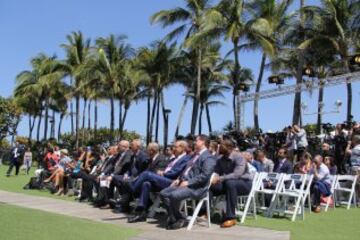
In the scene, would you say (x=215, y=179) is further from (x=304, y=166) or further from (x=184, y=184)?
(x=304, y=166)

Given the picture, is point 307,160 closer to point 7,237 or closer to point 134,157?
point 134,157

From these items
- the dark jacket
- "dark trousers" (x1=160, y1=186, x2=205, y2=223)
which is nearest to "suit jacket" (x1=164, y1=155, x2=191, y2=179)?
Result: the dark jacket

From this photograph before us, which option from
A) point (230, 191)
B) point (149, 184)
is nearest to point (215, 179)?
point (230, 191)

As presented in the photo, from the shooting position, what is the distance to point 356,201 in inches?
496

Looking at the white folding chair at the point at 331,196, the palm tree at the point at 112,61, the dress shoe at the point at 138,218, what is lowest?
the dress shoe at the point at 138,218

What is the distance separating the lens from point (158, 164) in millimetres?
10750

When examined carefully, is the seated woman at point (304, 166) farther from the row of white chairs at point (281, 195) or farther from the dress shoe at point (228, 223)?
the dress shoe at point (228, 223)

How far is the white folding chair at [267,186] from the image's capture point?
33.7 ft

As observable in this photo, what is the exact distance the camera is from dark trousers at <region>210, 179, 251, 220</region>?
9.06 metres

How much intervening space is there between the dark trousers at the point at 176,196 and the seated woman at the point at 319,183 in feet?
11.5

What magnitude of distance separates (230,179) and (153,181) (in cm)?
145

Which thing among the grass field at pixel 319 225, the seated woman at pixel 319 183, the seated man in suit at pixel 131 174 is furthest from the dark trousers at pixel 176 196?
the seated woman at pixel 319 183

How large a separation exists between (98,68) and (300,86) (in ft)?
64.7

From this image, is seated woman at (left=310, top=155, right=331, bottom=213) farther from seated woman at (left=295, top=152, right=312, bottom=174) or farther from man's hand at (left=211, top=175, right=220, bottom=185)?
man's hand at (left=211, top=175, right=220, bottom=185)
